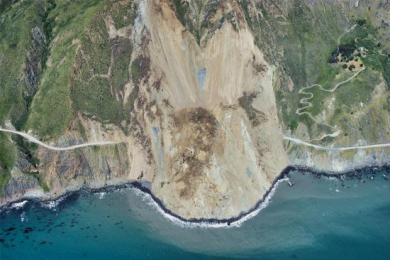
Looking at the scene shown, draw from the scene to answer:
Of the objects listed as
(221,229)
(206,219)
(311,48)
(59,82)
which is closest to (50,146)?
(59,82)

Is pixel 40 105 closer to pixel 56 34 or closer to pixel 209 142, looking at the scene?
pixel 56 34

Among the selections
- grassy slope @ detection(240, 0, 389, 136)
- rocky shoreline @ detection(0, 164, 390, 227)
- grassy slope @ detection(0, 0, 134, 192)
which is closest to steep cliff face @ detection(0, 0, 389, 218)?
grassy slope @ detection(0, 0, 134, 192)

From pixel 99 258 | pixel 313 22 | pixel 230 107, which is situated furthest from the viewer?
pixel 313 22

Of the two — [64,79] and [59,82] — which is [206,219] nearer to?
[64,79]

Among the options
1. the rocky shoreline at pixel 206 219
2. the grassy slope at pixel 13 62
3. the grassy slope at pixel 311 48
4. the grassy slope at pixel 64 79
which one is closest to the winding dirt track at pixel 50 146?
the grassy slope at pixel 64 79

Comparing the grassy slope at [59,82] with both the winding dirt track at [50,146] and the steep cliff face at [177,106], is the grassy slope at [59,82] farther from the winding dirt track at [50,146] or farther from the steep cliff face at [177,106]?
the winding dirt track at [50,146]

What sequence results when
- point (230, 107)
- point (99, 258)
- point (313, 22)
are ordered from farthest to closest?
point (313, 22)
point (230, 107)
point (99, 258)

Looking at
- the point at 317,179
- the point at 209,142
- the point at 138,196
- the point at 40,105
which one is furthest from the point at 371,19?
the point at 40,105
